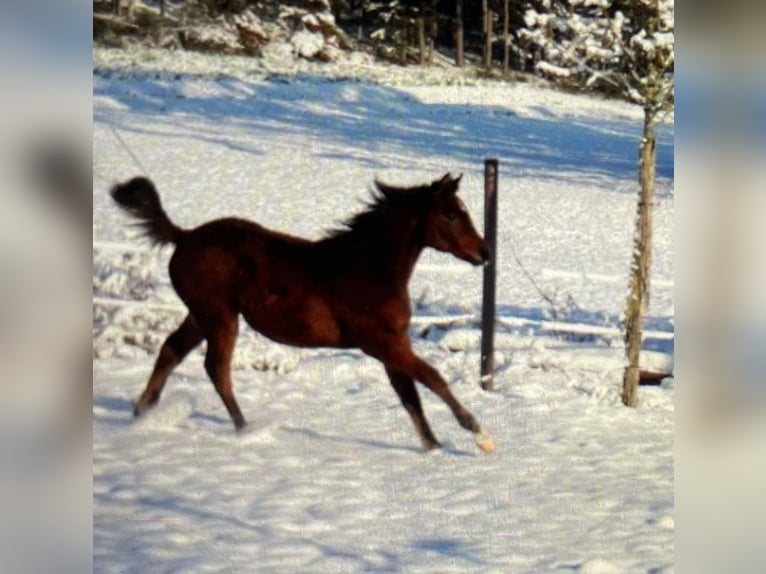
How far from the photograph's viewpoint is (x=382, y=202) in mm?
2908

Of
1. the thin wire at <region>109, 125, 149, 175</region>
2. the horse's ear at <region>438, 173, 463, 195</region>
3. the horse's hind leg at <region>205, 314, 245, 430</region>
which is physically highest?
the thin wire at <region>109, 125, 149, 175</region>

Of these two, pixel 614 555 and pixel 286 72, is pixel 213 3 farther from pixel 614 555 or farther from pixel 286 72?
pixel 614 555

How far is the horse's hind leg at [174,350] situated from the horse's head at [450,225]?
68 centimetres

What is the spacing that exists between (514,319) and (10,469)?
1399 mm

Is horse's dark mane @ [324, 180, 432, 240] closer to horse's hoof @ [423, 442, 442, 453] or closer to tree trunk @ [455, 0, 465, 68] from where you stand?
tree trunk @ [455, 0, 465, 68]

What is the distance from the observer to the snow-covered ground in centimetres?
275

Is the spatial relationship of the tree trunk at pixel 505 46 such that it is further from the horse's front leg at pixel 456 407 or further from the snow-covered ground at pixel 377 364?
the horse's front leg at pixel 456 407

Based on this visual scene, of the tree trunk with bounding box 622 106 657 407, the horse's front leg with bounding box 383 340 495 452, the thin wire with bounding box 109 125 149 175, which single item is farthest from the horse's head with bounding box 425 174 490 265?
the thin wire with bounding box 109 125 149 175

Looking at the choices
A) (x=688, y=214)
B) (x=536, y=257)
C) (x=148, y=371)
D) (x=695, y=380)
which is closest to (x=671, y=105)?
(x=688, y=214)

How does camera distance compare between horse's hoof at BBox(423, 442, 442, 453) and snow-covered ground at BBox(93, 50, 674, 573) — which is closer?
snow-covered ground at BBox(93, 50, 674, 573)

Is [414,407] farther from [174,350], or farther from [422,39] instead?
[422,39]

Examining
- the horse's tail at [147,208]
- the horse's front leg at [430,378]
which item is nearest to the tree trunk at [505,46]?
the horse's front leg at [430,378]

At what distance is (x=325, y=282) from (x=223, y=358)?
34cm

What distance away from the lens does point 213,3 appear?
9.22 feet
